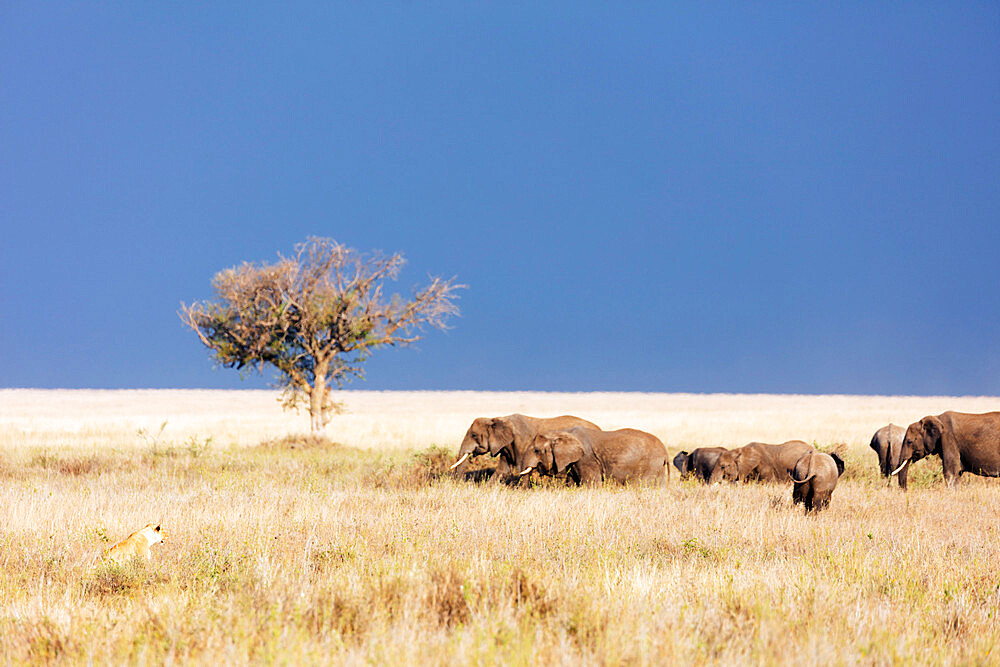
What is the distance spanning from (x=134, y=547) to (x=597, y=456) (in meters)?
9.78

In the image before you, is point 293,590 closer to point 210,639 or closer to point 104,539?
point 210,639

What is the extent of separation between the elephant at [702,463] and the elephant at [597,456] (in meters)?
1.32

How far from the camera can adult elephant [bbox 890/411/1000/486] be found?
52.1 ft

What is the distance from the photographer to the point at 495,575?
7074 mm

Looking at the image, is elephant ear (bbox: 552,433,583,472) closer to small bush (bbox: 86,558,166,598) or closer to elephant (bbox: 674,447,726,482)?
elephant (bbox: 674,447,726,482)

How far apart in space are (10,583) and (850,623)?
7.23m

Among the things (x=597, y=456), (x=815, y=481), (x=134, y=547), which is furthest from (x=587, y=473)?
(x=134, y=547)

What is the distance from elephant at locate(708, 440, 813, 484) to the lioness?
1164 cm

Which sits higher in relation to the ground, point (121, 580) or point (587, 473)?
point (587, 473)

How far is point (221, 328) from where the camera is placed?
32.3 meters

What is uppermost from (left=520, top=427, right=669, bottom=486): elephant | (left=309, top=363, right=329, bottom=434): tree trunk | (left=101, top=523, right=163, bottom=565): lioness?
(left=309, top=363, right=329, bottom=434): tree trunk

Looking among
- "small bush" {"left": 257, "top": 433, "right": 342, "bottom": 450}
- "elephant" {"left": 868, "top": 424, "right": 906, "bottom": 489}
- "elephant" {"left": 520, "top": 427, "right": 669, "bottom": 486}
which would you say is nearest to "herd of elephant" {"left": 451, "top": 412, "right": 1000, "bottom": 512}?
"elephant" {"left": 520, "top": 427, "right": 669, "bottom": 486}

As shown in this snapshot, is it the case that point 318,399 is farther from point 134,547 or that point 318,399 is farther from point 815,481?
point 134,547

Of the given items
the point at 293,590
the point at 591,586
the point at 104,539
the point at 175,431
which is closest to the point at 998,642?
the point at 591,586
